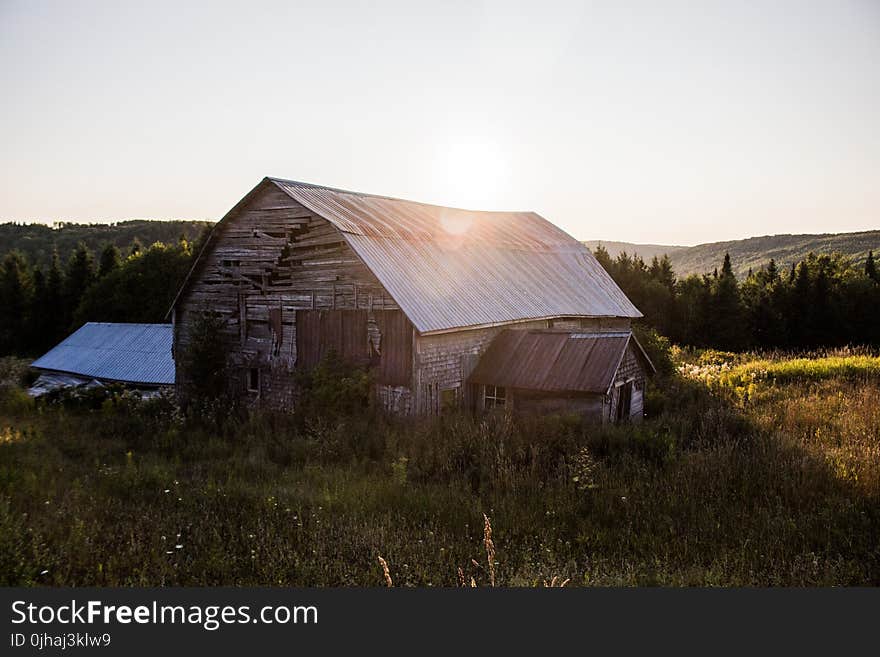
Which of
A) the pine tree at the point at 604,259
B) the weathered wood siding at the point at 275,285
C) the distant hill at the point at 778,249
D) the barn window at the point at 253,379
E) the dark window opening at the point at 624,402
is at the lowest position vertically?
the dark window opening at the point at 624,402

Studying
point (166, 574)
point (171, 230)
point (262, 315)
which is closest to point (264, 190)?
point (262, 315)

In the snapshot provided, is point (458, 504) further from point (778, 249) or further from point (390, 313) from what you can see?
point (778, 249)

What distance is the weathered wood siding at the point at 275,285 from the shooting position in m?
17.8

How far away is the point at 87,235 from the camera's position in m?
117

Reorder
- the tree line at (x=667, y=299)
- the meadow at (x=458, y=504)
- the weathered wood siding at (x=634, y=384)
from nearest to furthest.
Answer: the meadow at (x=458, y=504)
the weathered wood siding at (x=634, y=384)
the tree line at (x=667, y=299)

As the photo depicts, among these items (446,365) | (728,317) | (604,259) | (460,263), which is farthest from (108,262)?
(728,317)

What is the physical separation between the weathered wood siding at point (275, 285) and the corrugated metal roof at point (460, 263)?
0.68 m

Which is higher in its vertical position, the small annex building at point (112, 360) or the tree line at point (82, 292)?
the tree line at point (82, 292)

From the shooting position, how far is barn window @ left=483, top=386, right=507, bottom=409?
60.2 feet

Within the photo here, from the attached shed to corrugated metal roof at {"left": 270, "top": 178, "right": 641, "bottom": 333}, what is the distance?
1.26 meters

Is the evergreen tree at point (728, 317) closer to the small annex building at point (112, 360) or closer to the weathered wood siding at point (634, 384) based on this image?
the weathered wood siding at point (634, 384)

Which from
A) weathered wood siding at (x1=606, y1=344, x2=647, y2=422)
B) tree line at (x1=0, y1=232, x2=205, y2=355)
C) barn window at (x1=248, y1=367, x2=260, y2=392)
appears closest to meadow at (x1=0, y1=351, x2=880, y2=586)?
weathered wood siding at (x1=606, y1=344, x2=647, y2=422)

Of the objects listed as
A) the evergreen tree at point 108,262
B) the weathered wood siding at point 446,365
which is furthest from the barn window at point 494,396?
the evergreen tree at point 108,262

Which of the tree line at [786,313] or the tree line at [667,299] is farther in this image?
the tree line at [667,299]
